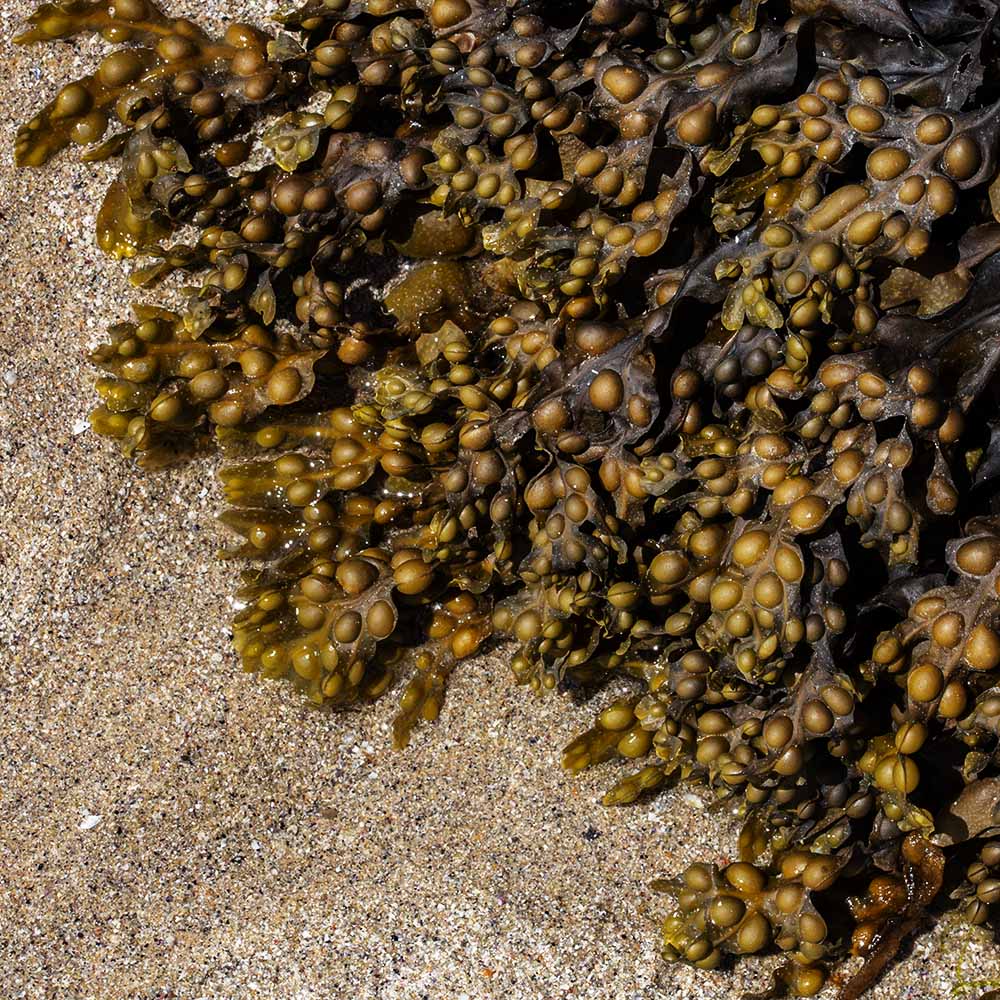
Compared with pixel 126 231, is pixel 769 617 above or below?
below

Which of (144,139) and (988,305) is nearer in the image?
(988,305)

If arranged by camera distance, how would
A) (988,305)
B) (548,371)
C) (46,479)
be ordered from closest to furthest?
Answer: (988,305) → (548,371) → (46,479)

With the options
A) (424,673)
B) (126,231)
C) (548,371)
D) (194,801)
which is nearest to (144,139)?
(126,231)

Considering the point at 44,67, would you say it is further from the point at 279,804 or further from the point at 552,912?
the point at 552,912

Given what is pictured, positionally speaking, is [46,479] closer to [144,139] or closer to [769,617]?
[144,139]

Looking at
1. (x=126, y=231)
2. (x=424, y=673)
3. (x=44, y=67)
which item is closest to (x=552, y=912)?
(x=424, y=673)

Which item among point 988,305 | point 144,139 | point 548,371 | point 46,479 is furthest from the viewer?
point 46,479

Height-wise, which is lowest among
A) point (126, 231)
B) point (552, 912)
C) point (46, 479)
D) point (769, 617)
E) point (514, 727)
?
point (552, 912)
